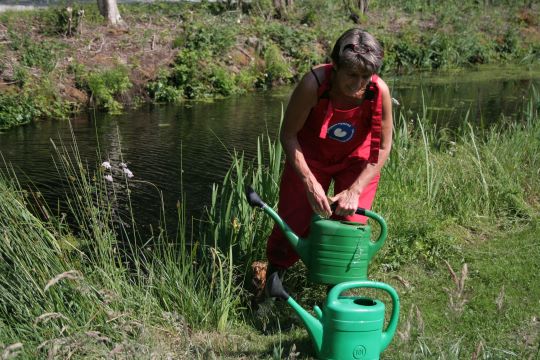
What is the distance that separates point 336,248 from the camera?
10.9 ft

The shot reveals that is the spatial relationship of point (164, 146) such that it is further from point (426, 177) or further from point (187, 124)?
point (426, 177)

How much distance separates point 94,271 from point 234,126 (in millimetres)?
6712

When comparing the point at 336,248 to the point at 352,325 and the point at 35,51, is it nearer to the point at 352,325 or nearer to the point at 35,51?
the point at 352,325

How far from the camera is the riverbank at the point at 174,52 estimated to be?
1157 cm

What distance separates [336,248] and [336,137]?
558 millimetres

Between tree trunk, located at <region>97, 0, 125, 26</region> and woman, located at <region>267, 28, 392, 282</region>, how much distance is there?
11.5 metres

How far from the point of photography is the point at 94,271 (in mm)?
3590

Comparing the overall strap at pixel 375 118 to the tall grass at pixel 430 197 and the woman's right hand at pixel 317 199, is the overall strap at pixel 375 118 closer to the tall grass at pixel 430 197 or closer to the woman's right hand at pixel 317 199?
the woman's right hand at pixel 317 199

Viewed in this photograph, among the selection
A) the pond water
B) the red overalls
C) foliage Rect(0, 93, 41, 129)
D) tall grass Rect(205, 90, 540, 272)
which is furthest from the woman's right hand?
foliage Rect(0, 93, 41, 129)

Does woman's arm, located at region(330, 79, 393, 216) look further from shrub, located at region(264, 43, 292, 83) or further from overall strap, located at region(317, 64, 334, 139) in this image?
shrub, located at region(264, 43, 292, 83)

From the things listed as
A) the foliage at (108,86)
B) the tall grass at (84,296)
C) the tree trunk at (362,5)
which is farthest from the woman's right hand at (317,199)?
the tree trunk at (362,5)

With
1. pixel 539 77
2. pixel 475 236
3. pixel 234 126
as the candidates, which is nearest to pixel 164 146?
pixel 234 126

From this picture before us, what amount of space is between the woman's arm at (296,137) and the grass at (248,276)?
568 mm

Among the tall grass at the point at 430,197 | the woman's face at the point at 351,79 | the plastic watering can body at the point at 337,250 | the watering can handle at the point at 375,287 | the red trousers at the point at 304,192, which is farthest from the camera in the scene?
the tall grass at the point at 430,197
